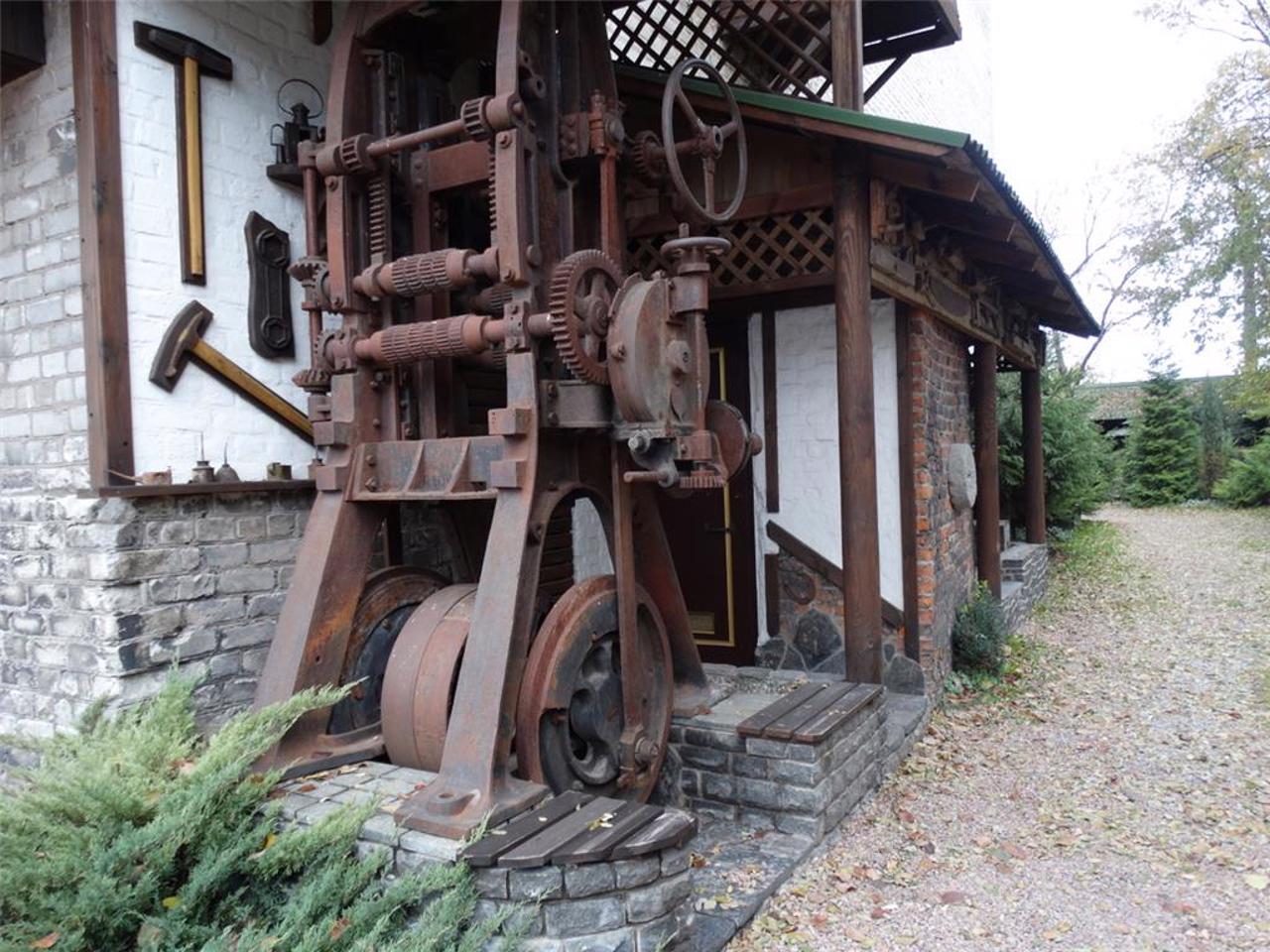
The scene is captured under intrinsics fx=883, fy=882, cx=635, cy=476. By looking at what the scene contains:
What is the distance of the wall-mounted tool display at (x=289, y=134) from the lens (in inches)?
151

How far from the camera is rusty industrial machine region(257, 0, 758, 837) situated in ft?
9.80

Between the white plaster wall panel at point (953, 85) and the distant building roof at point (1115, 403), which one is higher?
the white plaster wall panel at point (953, 85)

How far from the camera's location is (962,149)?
3.99m

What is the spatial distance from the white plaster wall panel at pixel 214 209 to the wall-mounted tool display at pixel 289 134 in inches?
1.3

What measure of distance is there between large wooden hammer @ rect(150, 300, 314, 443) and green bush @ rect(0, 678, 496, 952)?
1403mm

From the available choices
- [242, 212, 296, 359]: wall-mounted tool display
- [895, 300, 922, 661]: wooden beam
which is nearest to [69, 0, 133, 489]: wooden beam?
[242, 212, 296, 359]: wall-mounted tool display

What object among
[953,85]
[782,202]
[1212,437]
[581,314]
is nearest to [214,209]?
[581,314]

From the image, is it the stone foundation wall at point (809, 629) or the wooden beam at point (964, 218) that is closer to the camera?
the wooden beam at point (964, 218)

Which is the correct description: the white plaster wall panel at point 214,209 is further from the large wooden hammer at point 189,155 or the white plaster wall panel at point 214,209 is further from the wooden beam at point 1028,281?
the wooden beam at point 1028,281

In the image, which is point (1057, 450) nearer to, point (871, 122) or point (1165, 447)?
point (871, 122)

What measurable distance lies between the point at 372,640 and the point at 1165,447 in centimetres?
2164

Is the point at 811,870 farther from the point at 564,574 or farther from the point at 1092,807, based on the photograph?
the point at 564,574

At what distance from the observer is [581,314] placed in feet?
9.88

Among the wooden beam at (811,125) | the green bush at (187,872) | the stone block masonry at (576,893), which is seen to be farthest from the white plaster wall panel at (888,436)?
the green bush at (187,872)
